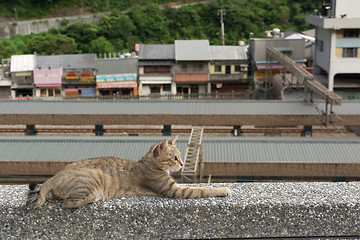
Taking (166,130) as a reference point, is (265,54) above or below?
above

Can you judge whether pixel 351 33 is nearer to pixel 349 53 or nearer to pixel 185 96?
pixel 349 53

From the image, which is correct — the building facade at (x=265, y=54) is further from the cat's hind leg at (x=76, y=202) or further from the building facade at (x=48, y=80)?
the cat's hind leg at (x=76, y=202)

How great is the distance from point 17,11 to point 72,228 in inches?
2110

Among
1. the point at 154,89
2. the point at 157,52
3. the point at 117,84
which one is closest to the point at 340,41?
the point at 157,52

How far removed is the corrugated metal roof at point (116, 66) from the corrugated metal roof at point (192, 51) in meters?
3.45

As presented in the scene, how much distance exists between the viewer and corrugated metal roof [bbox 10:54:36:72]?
1470 inches

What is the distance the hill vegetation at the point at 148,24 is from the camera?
4747 centimetres

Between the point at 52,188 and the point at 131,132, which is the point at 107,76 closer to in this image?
the point at 131,132

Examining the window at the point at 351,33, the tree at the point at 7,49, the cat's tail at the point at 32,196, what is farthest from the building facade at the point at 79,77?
the cat's tail at the point at 32,196

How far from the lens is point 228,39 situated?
168 ft

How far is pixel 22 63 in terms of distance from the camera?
37625 millimetres

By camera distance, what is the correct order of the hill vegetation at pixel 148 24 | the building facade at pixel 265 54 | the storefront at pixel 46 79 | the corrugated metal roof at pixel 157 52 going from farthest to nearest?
the hill vegetation at pixel 148 24, the corrugated metal roof at pixel 157 52, the building facade at pixel 265 54, the storefront at pixel 46 79

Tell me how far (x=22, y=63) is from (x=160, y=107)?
18319mm

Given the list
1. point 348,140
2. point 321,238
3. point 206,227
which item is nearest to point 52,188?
point 206,227
